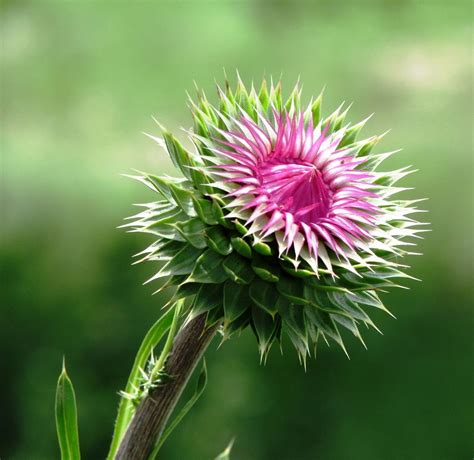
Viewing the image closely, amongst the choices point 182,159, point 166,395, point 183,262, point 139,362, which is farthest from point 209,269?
point 139,362

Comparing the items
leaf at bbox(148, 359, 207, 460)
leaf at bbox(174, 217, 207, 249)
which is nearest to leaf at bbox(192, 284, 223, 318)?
leaf at bbox(174, 217, 207, 249)

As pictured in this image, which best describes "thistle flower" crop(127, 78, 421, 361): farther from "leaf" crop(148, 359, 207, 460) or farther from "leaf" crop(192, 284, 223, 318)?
"leaf" crop(148, 359, 207, 460)

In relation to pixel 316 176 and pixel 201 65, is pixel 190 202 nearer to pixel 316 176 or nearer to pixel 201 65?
pixel 316 176

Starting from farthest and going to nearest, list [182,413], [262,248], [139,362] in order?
1. [139,362]
2. [182,413]
3. [262,248]

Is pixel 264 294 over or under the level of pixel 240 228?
under

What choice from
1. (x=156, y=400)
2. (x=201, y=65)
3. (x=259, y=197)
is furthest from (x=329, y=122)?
(x=201, y=65)

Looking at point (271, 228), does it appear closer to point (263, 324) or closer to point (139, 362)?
point (263, 324)

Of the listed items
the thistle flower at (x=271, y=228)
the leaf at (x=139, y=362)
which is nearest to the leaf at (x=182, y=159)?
the thistle flower at (x=271, y=228)
